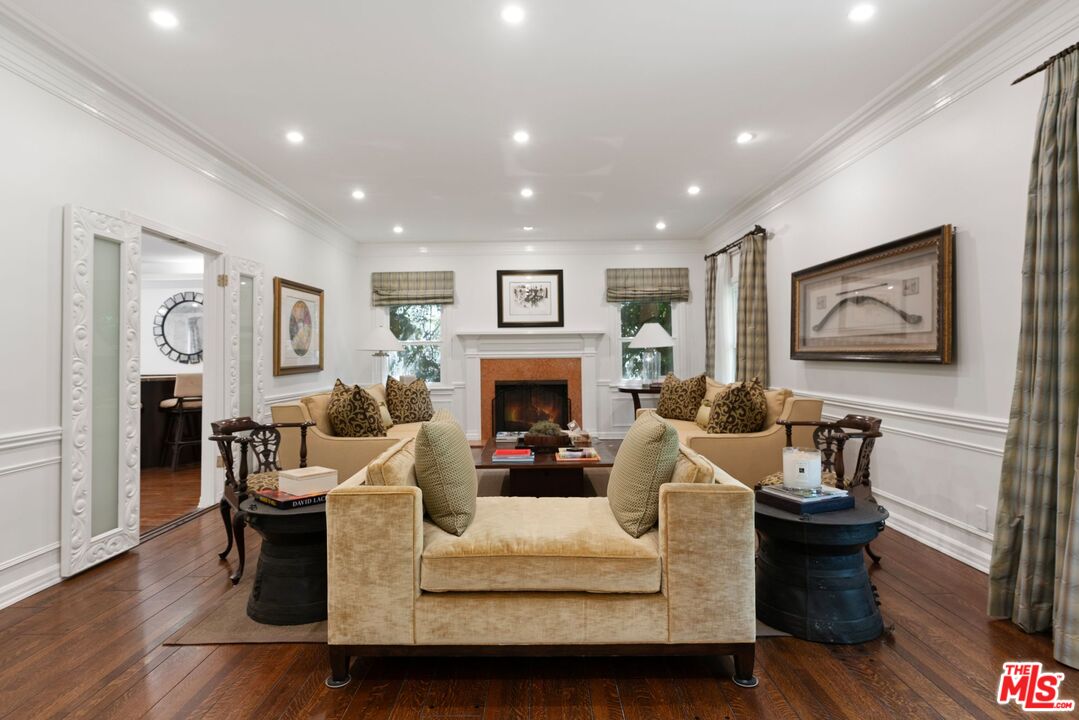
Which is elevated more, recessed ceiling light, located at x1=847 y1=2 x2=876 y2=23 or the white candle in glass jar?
recessed ceiling light, located at x1=847 y1=2 x2=876 y2=23

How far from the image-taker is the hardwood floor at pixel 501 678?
174 centimetres

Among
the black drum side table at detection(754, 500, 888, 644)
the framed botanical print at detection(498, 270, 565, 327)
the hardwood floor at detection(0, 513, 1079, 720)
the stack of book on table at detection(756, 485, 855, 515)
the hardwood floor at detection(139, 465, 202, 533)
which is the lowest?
the hardwood floor at detection(0, 513, 1079, 720)

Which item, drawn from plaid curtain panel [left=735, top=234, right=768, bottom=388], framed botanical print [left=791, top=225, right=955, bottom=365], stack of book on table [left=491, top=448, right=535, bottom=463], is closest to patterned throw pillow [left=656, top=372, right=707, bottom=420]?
plaid curtain panel [left=735, top=234, right=768, bottom=388]

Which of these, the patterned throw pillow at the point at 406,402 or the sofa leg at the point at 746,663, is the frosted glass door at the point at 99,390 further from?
the sofa leg at the point at 746,663

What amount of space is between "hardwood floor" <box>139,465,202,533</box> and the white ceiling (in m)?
2.71

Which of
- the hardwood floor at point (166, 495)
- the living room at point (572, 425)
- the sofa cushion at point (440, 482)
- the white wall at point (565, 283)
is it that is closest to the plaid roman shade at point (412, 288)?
the white wall at point (565, 283)

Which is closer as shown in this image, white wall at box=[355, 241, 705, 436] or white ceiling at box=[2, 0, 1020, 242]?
white ceiling at box=[2, 0, 1020, 242]

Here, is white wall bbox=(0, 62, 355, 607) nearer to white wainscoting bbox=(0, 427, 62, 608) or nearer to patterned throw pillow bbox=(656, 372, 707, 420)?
white wainscoting bbox=(0, 427, 62, 608)

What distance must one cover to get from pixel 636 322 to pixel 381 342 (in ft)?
10.8

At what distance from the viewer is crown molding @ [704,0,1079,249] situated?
243 cm

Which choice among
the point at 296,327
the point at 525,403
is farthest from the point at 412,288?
the point at 525,403

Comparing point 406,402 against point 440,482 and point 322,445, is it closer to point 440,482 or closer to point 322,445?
point 322,445

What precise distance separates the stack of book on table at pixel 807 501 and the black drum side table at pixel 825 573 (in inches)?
1.0

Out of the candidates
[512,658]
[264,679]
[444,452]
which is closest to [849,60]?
[444,452]
